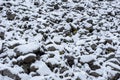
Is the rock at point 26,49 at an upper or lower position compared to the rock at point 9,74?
upper

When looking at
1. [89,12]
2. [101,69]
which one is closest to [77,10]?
[89,12]

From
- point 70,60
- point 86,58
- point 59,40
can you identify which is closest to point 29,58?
point 70,60

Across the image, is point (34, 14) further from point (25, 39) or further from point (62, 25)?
point (25, 39)

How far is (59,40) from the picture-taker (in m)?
7.56

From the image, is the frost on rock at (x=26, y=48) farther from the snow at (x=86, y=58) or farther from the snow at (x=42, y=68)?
the snow at (x=86, y=58)

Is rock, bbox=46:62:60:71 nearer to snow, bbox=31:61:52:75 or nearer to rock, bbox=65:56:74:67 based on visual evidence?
snow, bbox=31:61:52:75

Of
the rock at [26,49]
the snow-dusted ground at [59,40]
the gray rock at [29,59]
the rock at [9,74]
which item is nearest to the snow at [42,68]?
the snow-dusted ground at [59,40]

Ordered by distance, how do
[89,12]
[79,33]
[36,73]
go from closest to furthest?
[36,73] < [79,33] < [89,12]

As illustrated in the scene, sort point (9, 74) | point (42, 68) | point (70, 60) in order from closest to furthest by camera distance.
A: point (9, 74) < point (42, 68) < point (70, 60)

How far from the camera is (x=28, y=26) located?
8352 millimetres

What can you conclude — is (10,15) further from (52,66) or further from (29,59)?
(52,66)

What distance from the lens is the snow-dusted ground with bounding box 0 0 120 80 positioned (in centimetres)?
592

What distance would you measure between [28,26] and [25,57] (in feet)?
8.10

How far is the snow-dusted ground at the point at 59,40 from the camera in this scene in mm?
5918
